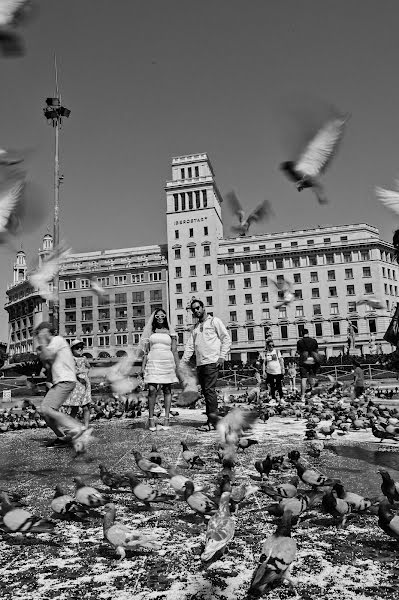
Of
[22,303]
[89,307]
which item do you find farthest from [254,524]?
[22,303]

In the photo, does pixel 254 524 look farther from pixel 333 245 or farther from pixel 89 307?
pixel 89 307

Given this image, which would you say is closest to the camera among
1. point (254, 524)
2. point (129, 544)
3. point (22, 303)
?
point (129, 544)

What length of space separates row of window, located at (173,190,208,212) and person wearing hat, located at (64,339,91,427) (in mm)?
81549

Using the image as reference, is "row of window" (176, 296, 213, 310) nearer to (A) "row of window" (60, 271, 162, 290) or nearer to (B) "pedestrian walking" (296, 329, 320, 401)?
(A) "row of window" (60, 271, 162, 290)

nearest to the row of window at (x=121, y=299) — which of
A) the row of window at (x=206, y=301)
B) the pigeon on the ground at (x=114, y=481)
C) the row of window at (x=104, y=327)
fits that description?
the row of window at (x=104, y=327)

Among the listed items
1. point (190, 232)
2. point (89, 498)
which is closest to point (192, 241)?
point (190, 232)

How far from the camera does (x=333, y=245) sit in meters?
81.3

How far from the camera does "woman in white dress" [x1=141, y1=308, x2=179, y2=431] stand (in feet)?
25.4

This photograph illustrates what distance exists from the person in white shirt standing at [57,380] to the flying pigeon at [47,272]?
1.99 metres

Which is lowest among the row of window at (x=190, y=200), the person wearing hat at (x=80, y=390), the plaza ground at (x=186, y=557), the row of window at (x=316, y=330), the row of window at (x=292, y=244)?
the plaza ground at (x=186, y=557)

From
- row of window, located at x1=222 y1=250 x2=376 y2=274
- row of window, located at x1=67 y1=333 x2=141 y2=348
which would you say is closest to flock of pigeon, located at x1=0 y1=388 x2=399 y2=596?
row of window, located at x1=222 y1=250 x2=376 y2=274

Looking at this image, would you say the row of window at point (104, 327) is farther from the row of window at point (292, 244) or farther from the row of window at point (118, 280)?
the row of window at point (292, 244)

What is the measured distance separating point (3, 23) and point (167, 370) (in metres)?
5.45

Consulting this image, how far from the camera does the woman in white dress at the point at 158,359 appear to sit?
773 centimetres
